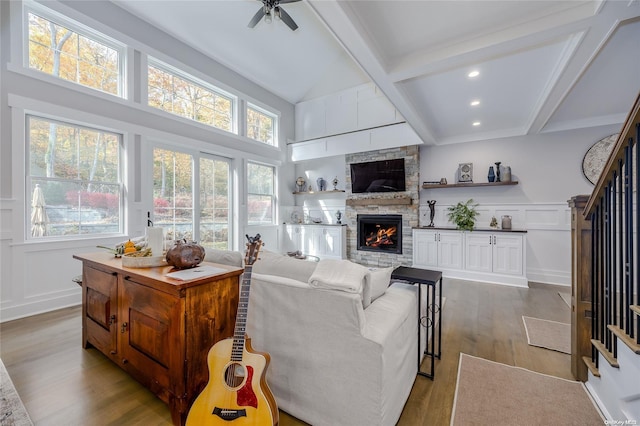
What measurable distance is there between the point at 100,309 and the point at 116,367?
452 millimetres

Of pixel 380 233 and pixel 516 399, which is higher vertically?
pixel 380 233

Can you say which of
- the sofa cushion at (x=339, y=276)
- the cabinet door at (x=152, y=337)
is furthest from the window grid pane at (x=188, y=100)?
the sofa cushion at (x=339, y=276)

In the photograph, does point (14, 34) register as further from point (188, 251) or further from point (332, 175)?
point (332, 175)

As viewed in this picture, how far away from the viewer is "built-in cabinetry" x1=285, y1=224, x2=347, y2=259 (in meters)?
5.77

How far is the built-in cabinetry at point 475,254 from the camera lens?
412 centimetres

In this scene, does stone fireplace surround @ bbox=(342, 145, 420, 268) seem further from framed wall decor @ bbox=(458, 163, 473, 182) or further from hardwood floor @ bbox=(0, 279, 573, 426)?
hardwood floor @ bbox=(0, 279, 573, 426)

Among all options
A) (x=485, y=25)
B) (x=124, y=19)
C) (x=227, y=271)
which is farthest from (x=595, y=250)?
(x=124, y=19)

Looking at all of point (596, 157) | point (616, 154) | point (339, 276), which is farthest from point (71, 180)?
point (596, 157)

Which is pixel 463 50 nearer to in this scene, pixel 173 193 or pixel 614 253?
pixel 614 253

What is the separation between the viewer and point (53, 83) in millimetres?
3000

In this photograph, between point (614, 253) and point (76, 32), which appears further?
point (76, 32)

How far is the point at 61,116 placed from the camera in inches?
120

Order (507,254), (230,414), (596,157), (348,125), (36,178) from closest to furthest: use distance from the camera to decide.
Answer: (230,414), (36,178), (596,157), (507,254), (348,125)

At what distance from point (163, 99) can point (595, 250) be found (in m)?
5.42
